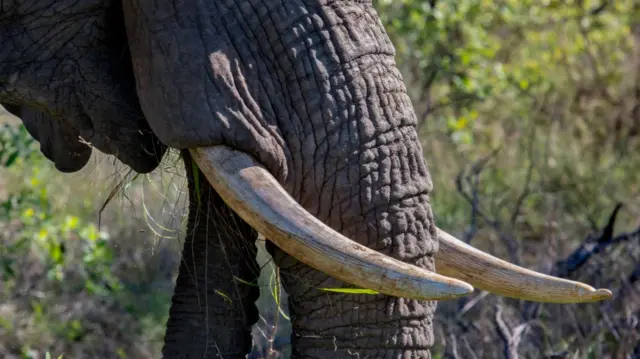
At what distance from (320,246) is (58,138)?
41.8 inches

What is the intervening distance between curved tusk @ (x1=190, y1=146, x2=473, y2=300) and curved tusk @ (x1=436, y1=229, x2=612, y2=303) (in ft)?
1.72

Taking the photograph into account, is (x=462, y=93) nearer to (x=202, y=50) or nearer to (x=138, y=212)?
(x=138, y=212)

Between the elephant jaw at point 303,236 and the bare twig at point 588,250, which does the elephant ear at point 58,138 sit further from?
the bare twig at point 588,250

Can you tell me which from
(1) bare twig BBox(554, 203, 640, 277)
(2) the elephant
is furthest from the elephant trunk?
(1) bare twig BBox(554, 203, 640, 277)

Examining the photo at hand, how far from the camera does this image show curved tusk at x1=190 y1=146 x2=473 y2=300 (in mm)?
2732

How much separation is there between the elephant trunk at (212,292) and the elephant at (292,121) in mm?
278

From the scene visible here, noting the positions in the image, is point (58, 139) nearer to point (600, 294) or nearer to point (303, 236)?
point (303, 236)

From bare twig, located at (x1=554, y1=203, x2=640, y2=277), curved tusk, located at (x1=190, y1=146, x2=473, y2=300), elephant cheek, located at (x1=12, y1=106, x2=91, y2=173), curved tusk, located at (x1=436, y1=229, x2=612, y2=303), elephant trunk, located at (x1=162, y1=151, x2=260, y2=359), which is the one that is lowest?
bare twig, located at (x1=554, y1=203, x2=640, y2=277)

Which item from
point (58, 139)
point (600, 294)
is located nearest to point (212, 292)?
point (58, 139)

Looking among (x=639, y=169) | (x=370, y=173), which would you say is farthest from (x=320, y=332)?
(x=639, y=169)

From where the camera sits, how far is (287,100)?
2953mm

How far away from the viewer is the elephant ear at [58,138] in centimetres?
346

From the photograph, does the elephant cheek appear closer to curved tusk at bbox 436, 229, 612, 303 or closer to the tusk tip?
curved tusk at bbox 436, 229, 612, 303

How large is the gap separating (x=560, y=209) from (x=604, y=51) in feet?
7.60
